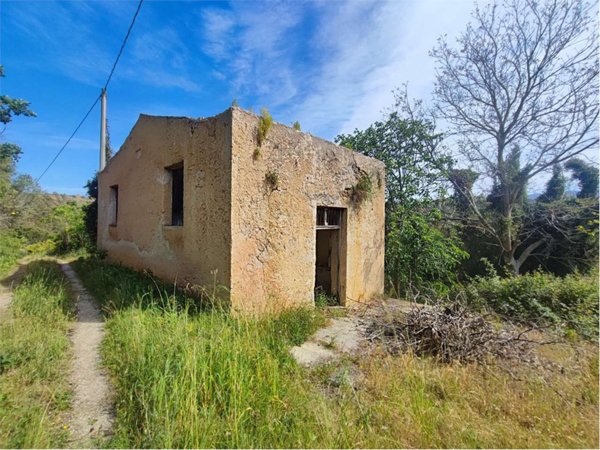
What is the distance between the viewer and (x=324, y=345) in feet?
14.6

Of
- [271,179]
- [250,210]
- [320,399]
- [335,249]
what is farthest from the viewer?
[335,249]

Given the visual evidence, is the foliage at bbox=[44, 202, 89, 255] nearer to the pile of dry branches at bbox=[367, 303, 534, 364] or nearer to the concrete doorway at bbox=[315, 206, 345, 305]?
the concrete doorway at bbox=[315, 206, 345, 305]

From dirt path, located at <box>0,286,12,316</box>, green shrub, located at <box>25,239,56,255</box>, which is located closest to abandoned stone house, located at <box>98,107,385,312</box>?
dirt path, located at <box>0,286,12,316</box>

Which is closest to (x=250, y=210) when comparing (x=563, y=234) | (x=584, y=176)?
(x=563, y=234)

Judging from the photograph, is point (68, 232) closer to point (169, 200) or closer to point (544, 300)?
point (169, 200)

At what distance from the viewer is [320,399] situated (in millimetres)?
2666

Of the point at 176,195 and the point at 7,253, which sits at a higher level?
the point at 176,195

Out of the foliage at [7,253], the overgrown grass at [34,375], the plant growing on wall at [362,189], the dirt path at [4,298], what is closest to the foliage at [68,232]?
the foliage at [7,253]

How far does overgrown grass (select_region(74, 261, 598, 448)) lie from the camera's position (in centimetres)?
228

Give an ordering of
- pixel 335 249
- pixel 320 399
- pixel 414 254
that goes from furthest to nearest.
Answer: pixel 414 254
pixel 335 249
pixel 320 399

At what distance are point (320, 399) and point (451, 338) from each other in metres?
2.52

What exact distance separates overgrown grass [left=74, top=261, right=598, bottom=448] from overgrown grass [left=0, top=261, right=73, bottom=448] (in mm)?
465

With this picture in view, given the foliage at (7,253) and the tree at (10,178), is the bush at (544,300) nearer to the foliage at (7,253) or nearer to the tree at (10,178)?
the foliage at (7,253)

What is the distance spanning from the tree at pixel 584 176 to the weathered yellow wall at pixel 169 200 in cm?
1816
